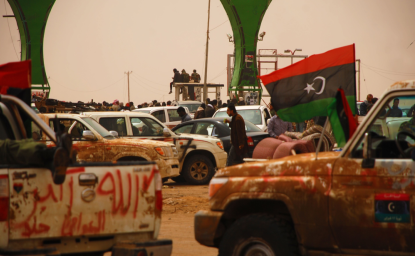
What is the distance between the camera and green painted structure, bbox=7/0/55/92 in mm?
31281

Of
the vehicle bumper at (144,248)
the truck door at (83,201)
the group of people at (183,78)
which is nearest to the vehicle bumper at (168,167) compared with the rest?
the truck door at (83,201)

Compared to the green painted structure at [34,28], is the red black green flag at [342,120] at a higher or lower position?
lower

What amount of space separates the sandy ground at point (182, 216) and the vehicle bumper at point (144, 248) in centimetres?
190

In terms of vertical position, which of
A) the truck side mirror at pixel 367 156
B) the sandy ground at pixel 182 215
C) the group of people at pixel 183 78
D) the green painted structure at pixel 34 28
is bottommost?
the sandy ground at pixel 182 215

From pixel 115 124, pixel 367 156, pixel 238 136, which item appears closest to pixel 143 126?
pixel 115 124

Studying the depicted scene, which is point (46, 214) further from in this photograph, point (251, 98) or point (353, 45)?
point (251, 98)

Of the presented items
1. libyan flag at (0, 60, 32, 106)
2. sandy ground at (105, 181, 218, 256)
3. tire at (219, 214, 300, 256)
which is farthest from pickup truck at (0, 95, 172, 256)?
sandy ground at (105, 181, 218, 256)

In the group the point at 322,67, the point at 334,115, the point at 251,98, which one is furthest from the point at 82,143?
the point at 251,98

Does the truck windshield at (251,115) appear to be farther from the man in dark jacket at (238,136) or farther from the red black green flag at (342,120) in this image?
the red black green flag at (342,120)

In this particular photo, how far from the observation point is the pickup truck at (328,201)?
4.29 m

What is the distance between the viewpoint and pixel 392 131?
18.7 ft

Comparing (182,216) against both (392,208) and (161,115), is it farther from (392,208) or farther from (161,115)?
(161,115)

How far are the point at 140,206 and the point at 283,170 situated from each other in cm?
127

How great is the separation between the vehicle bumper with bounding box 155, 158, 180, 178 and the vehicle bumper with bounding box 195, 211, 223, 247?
6.30 m
